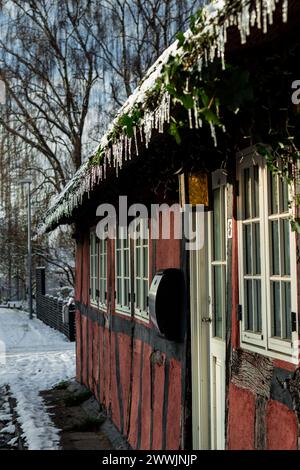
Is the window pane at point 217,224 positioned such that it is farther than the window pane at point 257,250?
Yes

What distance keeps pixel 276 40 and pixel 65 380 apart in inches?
395

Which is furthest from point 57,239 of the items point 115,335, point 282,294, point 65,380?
point 282,294

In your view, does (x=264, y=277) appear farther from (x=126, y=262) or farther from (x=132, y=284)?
(x=126, y=262)

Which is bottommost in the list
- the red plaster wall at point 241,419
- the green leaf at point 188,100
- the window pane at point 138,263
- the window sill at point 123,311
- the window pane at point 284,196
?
the red plaster wall at point 241,419

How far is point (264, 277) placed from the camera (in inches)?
145

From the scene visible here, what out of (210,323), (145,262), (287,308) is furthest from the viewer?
(145,262)

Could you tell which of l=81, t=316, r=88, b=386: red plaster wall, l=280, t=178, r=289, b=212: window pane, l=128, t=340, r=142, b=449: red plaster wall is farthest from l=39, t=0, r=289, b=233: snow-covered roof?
l=81, t=316, r=88, b=386: red plaster wall

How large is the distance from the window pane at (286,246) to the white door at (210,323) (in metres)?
1.01

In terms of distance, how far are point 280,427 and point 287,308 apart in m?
0.57

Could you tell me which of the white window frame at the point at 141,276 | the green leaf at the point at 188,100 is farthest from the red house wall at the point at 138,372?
the green leaf at the point at 188,100

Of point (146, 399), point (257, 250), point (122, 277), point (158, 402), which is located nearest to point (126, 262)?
point (122, 277)

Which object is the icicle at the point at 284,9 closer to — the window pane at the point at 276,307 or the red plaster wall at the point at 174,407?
the window pane at the point at 276,307

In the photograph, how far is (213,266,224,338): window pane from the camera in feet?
15.0

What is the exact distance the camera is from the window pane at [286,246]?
3.44 metres
